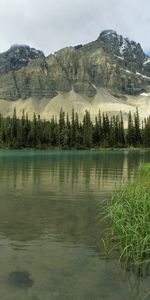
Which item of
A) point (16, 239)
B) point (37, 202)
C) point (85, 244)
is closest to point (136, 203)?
point (85, 244)

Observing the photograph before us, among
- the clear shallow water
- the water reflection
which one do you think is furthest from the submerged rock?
the water reflection

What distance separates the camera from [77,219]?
2441 cm

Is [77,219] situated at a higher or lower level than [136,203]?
lower

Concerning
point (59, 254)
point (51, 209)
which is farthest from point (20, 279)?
point (51, 209)

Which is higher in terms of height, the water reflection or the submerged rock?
the water reflection

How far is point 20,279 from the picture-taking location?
14.5 meters

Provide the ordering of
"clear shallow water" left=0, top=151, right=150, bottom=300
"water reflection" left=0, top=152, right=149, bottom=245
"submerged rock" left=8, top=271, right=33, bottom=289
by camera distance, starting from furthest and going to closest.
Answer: "water reflection" left=0, top=152, right=149, bottom=245
"submerged rock" left=8, top=271, right=33, bottom=289
"clear shallow water" left=0, top=151, right=150, bottom=300

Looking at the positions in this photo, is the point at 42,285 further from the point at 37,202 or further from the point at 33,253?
the point at 37,202

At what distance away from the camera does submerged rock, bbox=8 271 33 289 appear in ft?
45.5

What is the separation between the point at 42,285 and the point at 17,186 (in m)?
28.8

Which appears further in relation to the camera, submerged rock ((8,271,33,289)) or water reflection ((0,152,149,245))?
water reflection ((0,152,149,245))

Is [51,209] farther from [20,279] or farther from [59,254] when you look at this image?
[20,279]

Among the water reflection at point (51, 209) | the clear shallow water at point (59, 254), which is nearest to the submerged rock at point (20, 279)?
the clear shallow water at point (59, 254)

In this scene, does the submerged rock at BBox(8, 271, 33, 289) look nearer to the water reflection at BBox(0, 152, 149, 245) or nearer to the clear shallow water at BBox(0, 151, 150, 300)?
the clear shallow water at BBox(0, 151, 150, 300)
